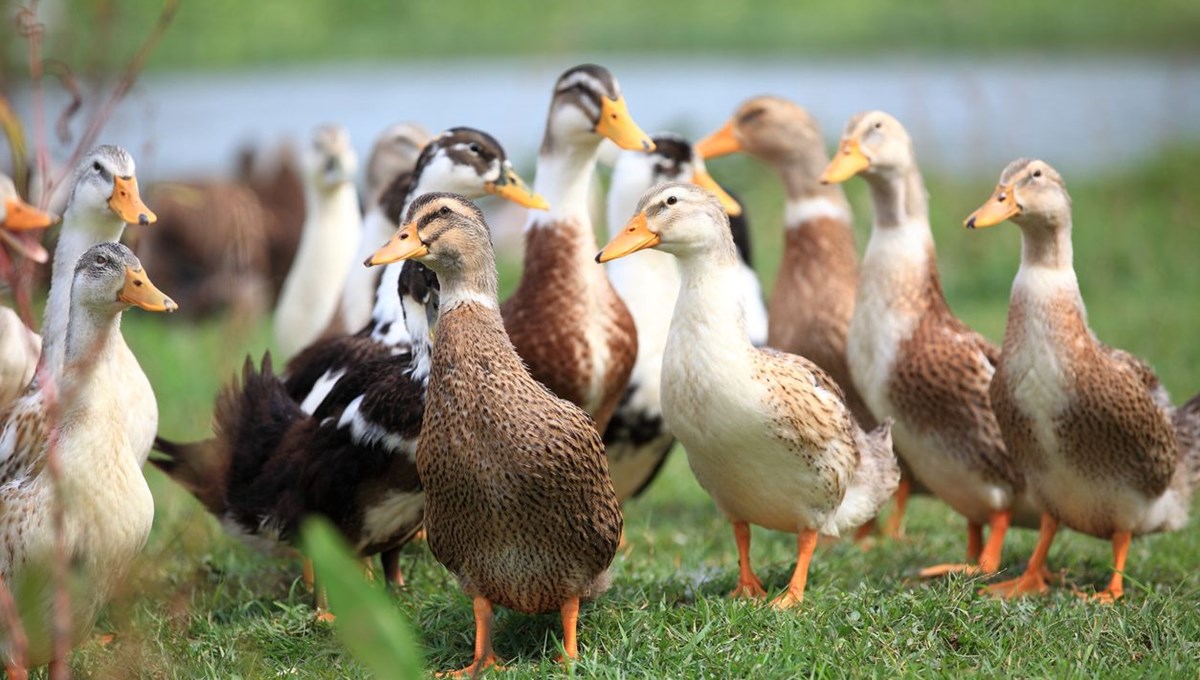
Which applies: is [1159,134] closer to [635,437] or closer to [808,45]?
[808,45]

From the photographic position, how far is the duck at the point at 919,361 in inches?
199

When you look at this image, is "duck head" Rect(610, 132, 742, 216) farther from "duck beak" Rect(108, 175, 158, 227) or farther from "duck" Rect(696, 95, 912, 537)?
"duck beak" Rect(108, 175, 158, 227)

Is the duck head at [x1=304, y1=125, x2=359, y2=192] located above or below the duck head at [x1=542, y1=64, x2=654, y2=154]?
below

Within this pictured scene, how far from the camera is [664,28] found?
60.1 feet

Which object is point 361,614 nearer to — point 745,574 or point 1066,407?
point 745,574

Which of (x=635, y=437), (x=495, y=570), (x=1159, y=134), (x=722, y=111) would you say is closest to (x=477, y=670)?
(x=495, y=570)

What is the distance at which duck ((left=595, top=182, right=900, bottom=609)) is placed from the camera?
4305 mm

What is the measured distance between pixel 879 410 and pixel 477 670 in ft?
6.18

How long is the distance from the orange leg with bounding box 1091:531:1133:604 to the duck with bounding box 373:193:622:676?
1607mm

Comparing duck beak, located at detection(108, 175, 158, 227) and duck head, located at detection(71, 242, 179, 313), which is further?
duck beak, located at detection(108, 175, 158, 227)

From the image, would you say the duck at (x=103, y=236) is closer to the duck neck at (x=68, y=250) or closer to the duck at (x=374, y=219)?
the duck neck at (x=68, y=250)

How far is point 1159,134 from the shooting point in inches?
464

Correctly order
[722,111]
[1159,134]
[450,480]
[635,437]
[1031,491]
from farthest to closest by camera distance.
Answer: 1. [722,111]
2. [1159,134]
3. [635,437]
4. [1031,491]
5. [450,480]

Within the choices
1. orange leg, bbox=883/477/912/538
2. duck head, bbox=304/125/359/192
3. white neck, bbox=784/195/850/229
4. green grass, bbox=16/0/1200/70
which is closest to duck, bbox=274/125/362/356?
duck head, bbox=304/125/359/192
